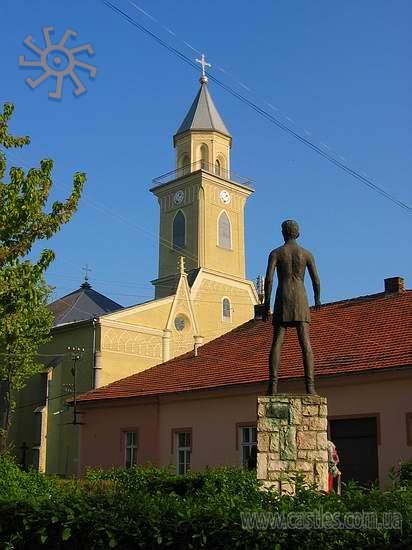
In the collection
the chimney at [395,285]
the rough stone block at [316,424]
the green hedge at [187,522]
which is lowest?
the green hedge at [187,522]

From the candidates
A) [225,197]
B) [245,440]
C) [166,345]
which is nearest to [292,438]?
[245,440]

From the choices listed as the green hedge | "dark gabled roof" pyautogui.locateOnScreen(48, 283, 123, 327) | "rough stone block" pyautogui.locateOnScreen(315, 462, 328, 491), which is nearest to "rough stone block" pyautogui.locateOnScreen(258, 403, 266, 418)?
"rough stone block" pyautogui.locateOnScreen(315, 462, 328, 491)

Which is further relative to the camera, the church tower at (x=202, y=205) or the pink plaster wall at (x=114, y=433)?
the church tower at (x=202, y=205)

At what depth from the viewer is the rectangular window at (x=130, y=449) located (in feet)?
81.8

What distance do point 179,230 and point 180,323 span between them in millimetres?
10326

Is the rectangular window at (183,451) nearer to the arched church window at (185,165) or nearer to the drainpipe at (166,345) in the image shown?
the drainpipe at (166,345)

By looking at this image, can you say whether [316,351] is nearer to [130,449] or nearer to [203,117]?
[130,449]

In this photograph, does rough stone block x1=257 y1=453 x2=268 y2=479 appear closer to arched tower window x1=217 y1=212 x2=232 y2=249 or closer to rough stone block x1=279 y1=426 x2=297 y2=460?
rough stone block x1=279 y1=426 x2=297 y2=460

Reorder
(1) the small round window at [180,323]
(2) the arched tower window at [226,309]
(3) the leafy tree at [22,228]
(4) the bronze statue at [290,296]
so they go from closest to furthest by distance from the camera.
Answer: (4) the bronze statue at [290,296] → (3) the leafy tree at [22,228] → (1) the small round window at [180,323] → (2) the arched tower window at [226,309]

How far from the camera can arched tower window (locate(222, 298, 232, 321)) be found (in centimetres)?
4853

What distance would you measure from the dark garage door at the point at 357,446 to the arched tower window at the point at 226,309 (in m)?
29.2

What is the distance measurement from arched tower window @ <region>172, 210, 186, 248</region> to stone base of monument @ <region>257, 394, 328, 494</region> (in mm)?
41357

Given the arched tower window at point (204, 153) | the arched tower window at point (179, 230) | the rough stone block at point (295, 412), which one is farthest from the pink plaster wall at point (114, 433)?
the arched tower window at point (204, 153)

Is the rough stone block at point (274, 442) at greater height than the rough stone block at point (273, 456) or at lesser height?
greater
